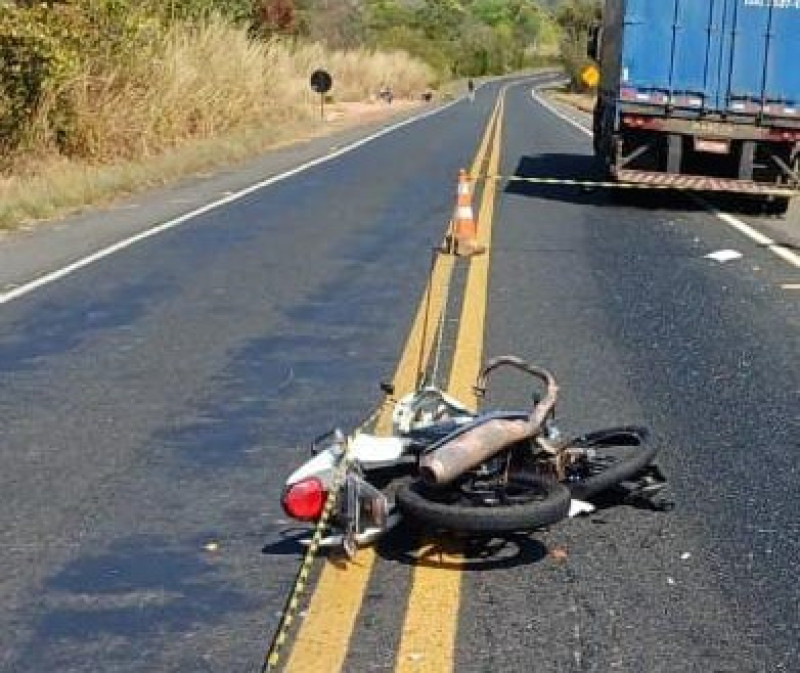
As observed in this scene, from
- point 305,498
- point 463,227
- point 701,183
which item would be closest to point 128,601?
point 305,498

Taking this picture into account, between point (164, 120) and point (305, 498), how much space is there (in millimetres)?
24009

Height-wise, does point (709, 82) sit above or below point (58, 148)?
above

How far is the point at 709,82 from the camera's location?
16938 mm

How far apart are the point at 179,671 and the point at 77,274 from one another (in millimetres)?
8156

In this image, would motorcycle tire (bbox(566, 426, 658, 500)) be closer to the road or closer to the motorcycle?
the motorcycle

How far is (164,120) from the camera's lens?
27.8 meters

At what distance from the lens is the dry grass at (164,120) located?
65.0 ft

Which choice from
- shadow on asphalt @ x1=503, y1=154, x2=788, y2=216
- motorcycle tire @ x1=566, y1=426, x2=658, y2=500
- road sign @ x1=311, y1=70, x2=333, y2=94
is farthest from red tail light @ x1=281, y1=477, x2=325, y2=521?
road sign @ x1=311, y1=70, x2=333, y2=94

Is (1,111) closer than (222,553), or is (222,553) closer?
(222,553)

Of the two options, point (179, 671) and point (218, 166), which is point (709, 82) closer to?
point (218, 166)

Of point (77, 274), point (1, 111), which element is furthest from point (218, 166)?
point (77, 274)

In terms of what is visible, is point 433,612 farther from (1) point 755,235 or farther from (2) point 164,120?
(2) point 164,120

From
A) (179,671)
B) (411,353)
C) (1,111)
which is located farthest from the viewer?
(1,111)

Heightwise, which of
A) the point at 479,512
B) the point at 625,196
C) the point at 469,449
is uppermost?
the point at 469,449
